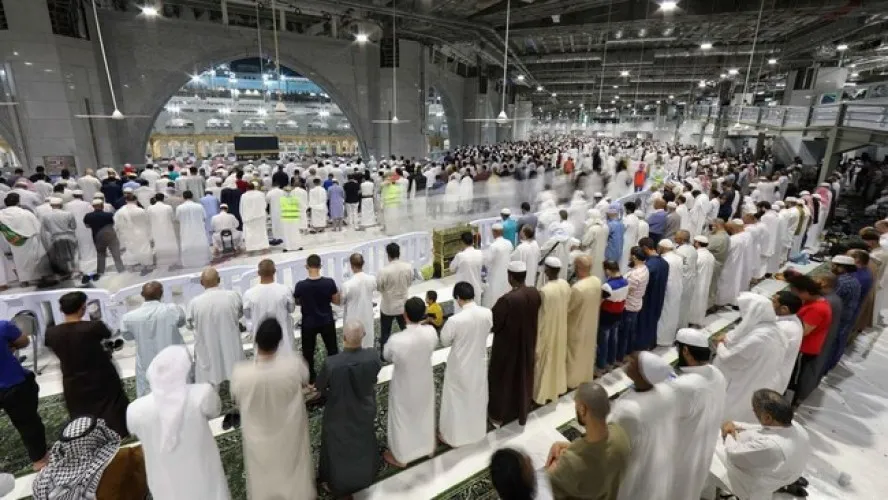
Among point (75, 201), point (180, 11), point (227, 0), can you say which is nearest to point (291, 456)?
point (75, 201)

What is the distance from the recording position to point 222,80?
21.4 metres

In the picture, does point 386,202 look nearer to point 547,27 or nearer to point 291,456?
point 291,456

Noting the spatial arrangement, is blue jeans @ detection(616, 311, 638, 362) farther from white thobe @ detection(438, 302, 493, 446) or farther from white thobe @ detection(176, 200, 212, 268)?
white thobe @ detection(176, 200, 212, 268)

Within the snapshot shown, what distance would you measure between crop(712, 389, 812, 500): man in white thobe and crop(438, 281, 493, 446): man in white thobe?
155 cm

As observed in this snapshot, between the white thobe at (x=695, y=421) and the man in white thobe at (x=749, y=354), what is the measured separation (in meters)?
0.88

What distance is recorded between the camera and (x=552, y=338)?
3.45 m

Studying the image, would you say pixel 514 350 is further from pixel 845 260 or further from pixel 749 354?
pixel 845 260

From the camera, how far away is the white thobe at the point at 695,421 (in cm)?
223

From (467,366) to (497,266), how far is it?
92.0 inches

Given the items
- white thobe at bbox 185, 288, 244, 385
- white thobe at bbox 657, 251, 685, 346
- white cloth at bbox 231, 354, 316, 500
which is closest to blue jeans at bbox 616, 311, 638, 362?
white thobe at bbox 657, 251, 685, 346

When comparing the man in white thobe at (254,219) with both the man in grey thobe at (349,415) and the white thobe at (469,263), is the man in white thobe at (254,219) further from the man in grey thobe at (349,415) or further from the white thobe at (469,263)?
the man in grey thobe at (349,415)

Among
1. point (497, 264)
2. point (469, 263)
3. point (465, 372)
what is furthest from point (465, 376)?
point (497, 264)

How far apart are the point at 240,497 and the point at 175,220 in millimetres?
5636

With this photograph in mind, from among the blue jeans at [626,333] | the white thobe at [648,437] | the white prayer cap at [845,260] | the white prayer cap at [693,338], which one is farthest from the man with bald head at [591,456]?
the white prayer cap at [845,260]
